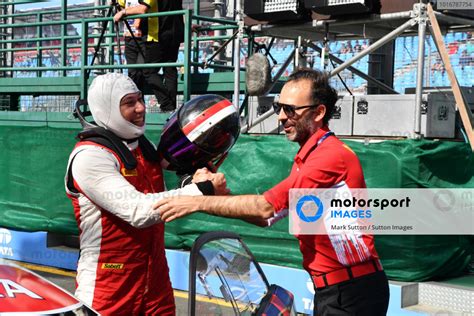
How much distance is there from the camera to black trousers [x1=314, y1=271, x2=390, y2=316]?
3.28m

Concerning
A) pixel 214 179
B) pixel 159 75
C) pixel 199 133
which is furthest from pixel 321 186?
pixel 159 75

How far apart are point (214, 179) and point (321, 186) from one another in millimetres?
487

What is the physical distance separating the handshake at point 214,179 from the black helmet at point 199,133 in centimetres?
8

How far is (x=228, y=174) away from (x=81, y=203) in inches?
181

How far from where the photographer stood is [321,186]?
3.23 m

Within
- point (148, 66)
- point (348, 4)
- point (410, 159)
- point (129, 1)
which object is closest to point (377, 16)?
point (348, 4)

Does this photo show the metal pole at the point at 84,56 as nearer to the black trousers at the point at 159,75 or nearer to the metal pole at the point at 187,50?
the black trousers at the point at 159,75

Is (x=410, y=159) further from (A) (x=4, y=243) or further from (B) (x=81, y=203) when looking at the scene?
(A) (x=4, y=243)

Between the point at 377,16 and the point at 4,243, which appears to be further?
the point at 4,243

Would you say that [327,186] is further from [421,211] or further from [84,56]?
[84,56]

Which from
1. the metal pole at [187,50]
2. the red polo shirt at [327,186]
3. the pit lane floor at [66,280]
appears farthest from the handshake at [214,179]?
the metal pole at [187,50]

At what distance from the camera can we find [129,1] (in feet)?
32.2

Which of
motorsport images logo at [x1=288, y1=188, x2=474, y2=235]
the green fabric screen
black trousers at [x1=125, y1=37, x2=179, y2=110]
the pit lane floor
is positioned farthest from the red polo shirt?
black trousers at [x1=125, y1=37, x2=179, y2=110]

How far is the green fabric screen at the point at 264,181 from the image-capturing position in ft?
22.1
